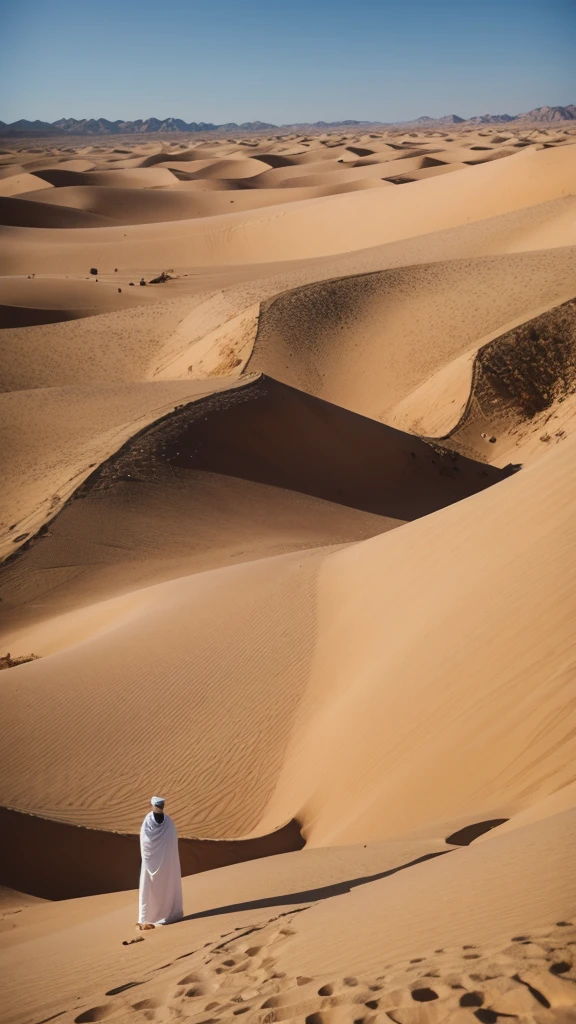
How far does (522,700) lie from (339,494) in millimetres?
11546

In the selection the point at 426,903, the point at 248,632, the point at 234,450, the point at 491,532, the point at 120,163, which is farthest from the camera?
the point at 120,163

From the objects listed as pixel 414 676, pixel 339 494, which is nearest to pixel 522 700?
pixel 414 676

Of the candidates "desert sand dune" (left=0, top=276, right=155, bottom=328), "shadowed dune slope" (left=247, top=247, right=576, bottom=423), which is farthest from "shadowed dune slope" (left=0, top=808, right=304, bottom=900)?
"desert sand dune" (left=0, top=276, right=155, bottom=328)

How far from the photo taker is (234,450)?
1830 cm

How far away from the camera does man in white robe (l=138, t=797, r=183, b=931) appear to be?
5.61 meters

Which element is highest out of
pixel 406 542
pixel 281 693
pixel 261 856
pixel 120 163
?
pixel 120 163

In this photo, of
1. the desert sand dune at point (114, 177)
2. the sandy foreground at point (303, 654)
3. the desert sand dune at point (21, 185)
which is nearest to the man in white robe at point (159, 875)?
the sandy foreground at point (303, 654)

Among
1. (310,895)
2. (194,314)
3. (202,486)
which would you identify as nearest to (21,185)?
(194,314)

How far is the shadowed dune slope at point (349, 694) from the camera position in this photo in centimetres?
706

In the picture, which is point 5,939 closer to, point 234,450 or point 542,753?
point 542,753

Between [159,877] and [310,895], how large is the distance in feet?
2.81

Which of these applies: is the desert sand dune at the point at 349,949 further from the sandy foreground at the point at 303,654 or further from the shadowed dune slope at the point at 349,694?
the shadowed dune slope at the point at 349,694

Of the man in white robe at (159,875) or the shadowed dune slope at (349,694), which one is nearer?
the man in white robe at (159,875)

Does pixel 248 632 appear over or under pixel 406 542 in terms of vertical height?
under
